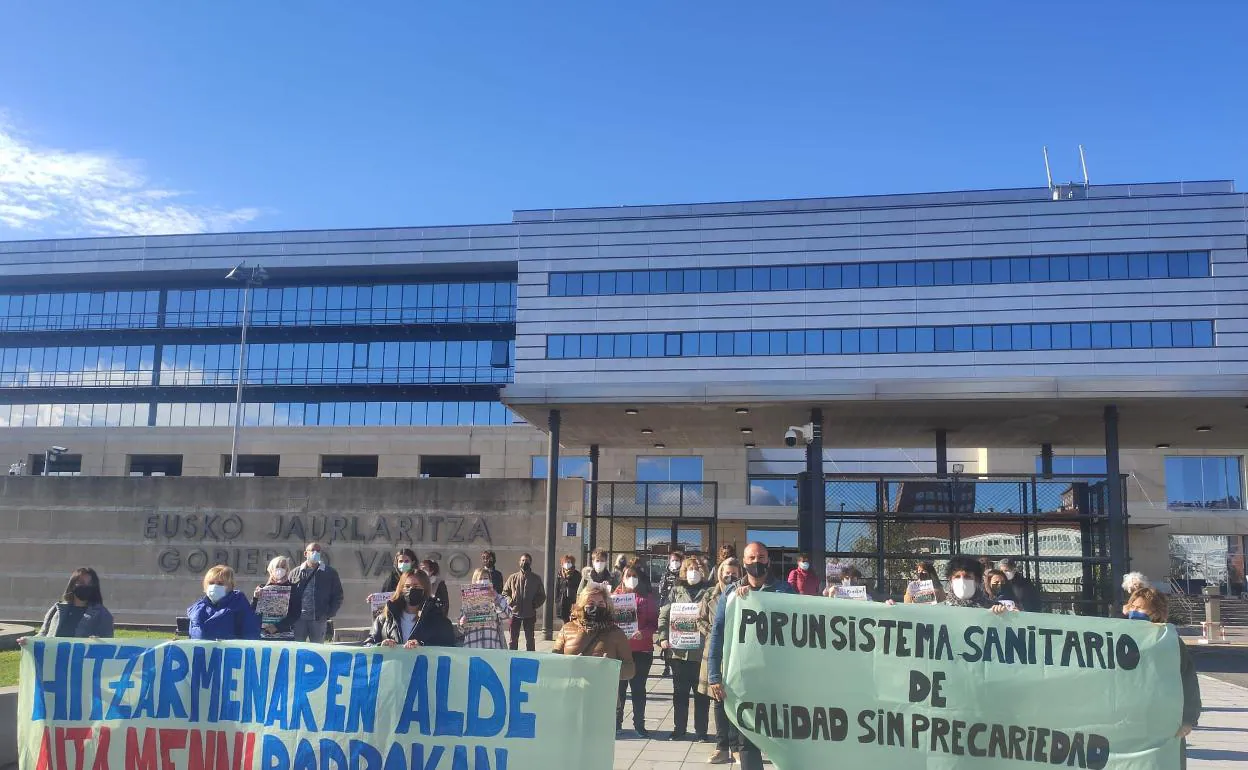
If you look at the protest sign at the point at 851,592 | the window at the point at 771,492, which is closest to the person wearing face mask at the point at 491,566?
the protest sign at the point at 851,592

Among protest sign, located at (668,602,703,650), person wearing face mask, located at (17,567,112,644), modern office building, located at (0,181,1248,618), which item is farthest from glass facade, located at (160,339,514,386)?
person wearing face mask, located at (17,567,112,644)

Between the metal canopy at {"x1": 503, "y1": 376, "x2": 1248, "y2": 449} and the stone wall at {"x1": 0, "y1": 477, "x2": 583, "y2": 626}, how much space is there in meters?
2.60

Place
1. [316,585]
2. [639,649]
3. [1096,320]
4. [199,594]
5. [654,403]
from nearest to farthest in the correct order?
1. [639,649]
2. [316,585]
3. [654,403]
4. [199,594]
5. [1096,320]

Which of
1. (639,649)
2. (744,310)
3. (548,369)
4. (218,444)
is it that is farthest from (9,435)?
(639,649)

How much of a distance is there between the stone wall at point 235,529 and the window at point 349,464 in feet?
97.5

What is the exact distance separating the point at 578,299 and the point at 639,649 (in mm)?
44274

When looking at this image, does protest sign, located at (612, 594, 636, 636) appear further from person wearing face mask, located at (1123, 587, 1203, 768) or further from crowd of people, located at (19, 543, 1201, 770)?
person wearing face mask, located at (1123, 587, 1203, 768)

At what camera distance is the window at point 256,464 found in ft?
174

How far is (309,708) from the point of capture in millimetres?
6664

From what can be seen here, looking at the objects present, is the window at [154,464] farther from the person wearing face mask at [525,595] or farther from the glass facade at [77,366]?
the person wearing face mask at [525,595]

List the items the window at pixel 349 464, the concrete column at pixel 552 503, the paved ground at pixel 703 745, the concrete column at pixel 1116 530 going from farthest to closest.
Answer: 1. the window at pixel 349 464
2. the concrete column at pixel 552 503
3. the concrete column at pixel 1116 530
4. the paved ground at pixel 703 745

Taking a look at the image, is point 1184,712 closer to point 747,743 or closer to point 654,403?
point 747,743

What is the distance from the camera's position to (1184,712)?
6801mm

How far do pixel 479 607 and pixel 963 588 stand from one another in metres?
4.75
